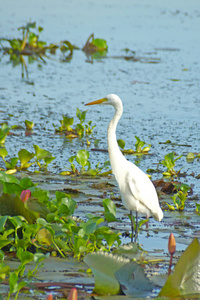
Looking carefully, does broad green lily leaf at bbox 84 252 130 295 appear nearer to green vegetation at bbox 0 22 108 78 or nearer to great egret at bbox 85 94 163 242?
great egret at bbox 85 94 163 242

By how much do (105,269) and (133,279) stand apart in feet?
0.56

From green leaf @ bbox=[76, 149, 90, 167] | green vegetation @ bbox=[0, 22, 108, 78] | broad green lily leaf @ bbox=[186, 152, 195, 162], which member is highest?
green vegetation @ bbox=[0, 22, 108, 78]

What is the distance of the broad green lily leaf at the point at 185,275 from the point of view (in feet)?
10.1

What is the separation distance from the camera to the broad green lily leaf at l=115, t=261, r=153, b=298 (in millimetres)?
3232

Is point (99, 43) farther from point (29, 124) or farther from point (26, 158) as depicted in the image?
point (26, 158)

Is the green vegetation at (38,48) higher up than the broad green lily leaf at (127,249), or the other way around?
the green vegetation at (38,48)

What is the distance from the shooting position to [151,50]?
13.8 m

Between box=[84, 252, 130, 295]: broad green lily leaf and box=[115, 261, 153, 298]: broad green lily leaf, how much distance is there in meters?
0.03

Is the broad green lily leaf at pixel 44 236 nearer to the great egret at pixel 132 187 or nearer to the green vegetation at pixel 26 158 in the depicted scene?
the great egret at pixel 132 187

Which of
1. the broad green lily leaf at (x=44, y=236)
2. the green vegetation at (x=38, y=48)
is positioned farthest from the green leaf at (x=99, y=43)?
the broad green lily leaf at (x=44, y=236)

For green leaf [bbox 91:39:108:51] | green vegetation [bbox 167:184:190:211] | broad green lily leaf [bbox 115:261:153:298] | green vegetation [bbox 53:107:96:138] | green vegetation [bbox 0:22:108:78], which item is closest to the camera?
broad green lily leaf [bbox 115:261:153:298]

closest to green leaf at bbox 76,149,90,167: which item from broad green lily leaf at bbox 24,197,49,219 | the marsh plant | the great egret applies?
the marsh plant

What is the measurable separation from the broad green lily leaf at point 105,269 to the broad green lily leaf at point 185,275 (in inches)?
10.8

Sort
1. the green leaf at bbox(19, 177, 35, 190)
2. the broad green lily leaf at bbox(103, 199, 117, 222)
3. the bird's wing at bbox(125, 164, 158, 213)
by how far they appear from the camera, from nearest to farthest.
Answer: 1. the broad green lily leaf at bbox(103, 199, 117, 222)
2. the green leaf at bbox(19, 177, 35, 190)
3. the bird's wing at bbox(125, 164, 158, 213)
